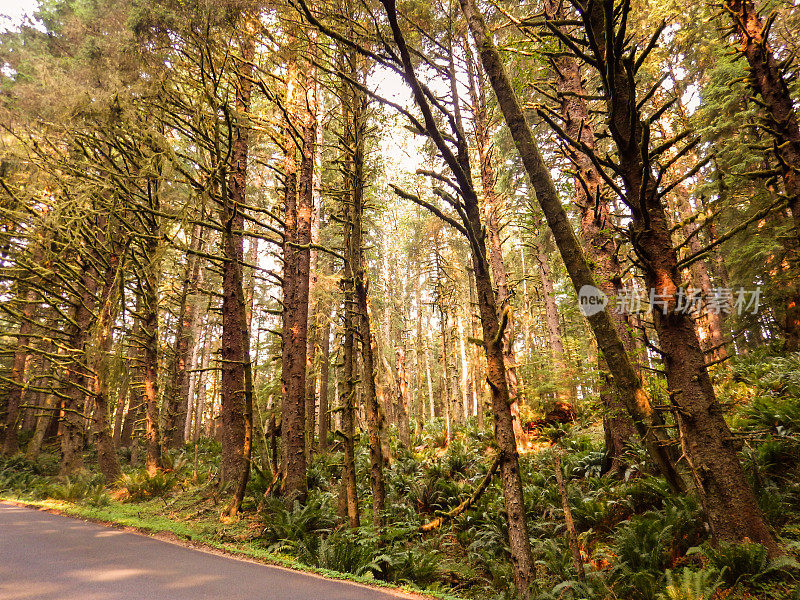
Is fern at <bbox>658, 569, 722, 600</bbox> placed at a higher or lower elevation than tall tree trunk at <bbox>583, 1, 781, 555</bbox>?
lower

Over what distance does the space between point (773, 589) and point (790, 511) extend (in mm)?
2062

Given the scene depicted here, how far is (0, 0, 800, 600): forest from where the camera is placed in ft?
11.2

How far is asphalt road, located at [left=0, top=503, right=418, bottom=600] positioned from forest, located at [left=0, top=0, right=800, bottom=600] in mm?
755

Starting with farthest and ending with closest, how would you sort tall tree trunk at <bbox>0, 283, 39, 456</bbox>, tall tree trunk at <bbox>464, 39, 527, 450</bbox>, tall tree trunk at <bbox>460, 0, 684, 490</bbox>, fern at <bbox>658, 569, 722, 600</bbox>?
tall tree trunk at <bbox>0, 283, 39, 456</bbox>
tall tree trunk at <bbox>464, 39, 527, 450</bbox>
fern at <bbox>658, 569, 722, 600</bbox>
tall tree trunk at <bbox>460, 0, 684, 490</bbox>

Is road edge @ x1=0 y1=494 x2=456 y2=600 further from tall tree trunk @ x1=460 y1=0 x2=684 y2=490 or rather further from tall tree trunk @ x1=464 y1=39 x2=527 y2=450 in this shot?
tall tree trunk @ x1=464 y1=39 x2=527 y2=450

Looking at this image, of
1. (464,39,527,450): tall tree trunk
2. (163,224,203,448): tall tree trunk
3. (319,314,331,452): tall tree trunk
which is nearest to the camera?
(464,39,527,450): tall tree trunk

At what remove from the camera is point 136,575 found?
155 inches

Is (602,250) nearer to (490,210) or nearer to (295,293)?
(490,210)

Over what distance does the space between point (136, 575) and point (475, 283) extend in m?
9.00

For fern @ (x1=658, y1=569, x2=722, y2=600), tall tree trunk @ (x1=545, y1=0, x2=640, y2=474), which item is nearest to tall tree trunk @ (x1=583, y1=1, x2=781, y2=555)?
fern @ (x1=658, y1=569, x2=722, y2=600)

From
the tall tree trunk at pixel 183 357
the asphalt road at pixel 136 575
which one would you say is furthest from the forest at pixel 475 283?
the tall tree trunk at pixel 183 357

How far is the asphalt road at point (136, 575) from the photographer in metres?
3.49

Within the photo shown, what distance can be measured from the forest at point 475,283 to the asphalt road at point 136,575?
0.76 meters

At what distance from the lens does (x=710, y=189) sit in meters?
12.9
